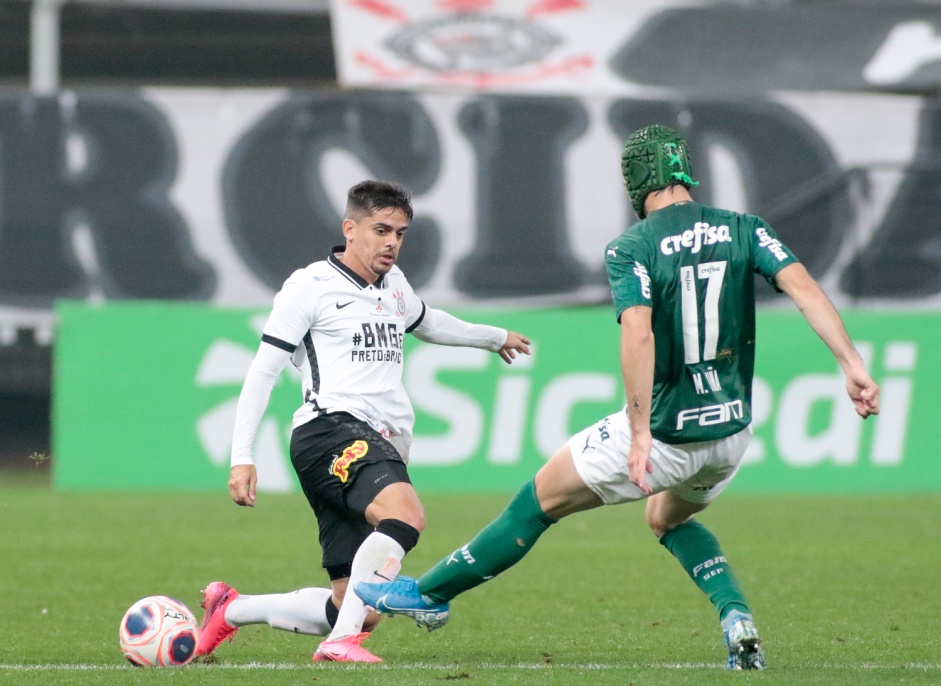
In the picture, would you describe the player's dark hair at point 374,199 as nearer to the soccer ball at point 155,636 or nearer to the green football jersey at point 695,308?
the green football jersey at point 695,308

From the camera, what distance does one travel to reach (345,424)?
560 cm

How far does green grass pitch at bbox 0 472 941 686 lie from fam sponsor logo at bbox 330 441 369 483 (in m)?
0.71

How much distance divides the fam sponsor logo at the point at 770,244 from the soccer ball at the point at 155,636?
2.62 m

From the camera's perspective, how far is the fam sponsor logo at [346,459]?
5488 mm

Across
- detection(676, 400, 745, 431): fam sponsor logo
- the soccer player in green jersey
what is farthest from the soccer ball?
detection(676, 400, 745, 431): fam sponsor logo

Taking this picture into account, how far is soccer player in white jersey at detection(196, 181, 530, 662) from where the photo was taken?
5.43m

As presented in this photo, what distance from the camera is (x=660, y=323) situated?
5.05 meters

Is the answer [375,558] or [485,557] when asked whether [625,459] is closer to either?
[485,557]

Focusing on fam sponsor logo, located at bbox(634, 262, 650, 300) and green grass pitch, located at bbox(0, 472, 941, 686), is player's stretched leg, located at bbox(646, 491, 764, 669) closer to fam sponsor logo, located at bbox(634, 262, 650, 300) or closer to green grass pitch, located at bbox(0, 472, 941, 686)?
green grass pitch, located at bbox(0, 472, 941, 686)

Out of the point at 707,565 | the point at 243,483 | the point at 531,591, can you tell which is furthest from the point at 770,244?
the point at 531,591

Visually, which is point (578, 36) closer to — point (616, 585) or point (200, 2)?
point (200, 2)

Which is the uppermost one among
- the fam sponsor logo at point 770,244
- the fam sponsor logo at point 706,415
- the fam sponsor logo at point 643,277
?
the fam sponsor logo at point 770,244

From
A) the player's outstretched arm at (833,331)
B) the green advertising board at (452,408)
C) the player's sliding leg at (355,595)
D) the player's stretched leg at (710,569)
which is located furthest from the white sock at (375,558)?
the green advertising board at (452,408)

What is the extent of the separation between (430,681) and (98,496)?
8.43m
